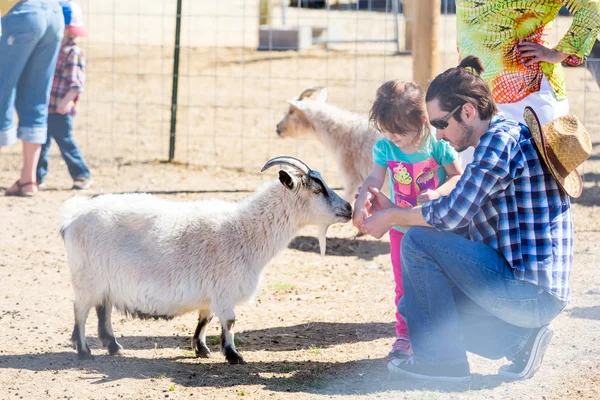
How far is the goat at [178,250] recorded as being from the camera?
4445mm

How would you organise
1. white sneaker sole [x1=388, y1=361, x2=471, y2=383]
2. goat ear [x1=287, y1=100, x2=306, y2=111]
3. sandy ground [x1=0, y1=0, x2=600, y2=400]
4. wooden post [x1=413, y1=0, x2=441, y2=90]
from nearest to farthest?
1. white sneaker sole [x1=388, y1=361, x2=471, y2=383]
2. sandy ground [x1=0, y1=0, x2=600, y2=400]
3. wooden post [x1=413, y1=0, x2=441, y2=90]
4. goat ear [x1=287, y1=100, x2=306, y2=111]

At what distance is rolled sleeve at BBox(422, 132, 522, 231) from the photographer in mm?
3764

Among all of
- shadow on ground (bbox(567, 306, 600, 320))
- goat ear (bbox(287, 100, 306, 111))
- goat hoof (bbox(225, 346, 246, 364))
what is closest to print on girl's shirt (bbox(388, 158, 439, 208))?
goat hoof (bbox(225, 346, 246, 364))

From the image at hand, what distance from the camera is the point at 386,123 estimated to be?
4250 millimetres

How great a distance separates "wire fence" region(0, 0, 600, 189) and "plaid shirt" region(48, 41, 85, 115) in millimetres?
1080

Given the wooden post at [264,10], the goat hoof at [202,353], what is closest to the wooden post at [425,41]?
the goat hoof at [202,353]

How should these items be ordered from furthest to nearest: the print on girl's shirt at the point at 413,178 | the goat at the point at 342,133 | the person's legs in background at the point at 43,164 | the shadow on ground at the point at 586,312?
the person's legs in background at the point at 43,164
the goat at the point at 342,133
the shadow on ground at the point at 586,312
the print on girl's shirt at the point at 413,178

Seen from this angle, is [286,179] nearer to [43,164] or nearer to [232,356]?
[232,356]

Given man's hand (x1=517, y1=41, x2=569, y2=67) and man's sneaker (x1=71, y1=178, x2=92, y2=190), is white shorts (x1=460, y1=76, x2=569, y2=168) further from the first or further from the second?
man's sneaker (x1=71, y1=178, x2=92, y2=190)

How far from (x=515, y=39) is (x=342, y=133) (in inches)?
97.1

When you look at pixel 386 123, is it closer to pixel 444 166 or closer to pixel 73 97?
pixel 444 166

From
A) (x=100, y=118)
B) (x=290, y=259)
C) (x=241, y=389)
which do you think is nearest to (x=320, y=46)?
(x=100, y=118)

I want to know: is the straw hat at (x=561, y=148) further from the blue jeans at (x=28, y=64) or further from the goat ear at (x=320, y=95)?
the blue jeans at (x=28, y=64)

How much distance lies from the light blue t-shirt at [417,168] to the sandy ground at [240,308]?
34.0 inches
